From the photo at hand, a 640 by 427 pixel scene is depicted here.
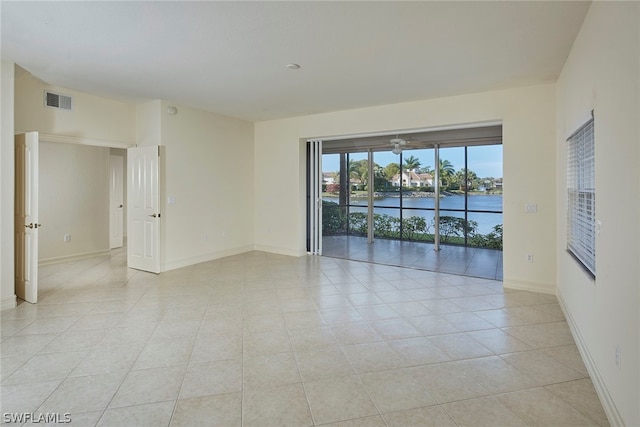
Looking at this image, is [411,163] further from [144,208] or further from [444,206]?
[144,208]

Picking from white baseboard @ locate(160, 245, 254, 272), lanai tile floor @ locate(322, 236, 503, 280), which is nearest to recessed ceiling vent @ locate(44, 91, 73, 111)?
white baseboard @ locate(160, 245, 254, 272)

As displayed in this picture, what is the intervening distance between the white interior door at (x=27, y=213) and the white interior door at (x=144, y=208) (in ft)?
5.16

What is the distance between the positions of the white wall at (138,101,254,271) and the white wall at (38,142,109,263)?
1.77 meters

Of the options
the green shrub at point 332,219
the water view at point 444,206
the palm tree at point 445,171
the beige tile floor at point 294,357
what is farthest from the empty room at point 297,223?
the green shrub at point 332,219

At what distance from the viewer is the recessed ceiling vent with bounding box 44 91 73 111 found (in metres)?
4.68

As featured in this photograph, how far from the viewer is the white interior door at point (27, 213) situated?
3930mm

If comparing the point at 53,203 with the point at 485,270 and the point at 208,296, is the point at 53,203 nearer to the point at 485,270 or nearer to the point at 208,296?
the point at 208,296

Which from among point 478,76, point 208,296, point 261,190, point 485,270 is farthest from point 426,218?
point 208,296

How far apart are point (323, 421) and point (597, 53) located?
10.00ft

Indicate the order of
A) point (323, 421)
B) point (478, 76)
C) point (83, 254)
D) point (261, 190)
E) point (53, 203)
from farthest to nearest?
1. point (261, 190)
2. point (83, 254)
3. point (53, 203)
4. point (478, 76)
5. point (323, 421)

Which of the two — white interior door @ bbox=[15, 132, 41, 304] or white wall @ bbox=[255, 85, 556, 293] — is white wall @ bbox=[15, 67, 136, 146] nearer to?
white interior door @ bbox=[15, 132, 41, 304]

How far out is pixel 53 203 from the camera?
6156mm

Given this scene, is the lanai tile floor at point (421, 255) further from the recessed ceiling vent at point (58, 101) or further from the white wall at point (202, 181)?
the recessed ceiling vent at point (58, 101)

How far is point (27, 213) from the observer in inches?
158
